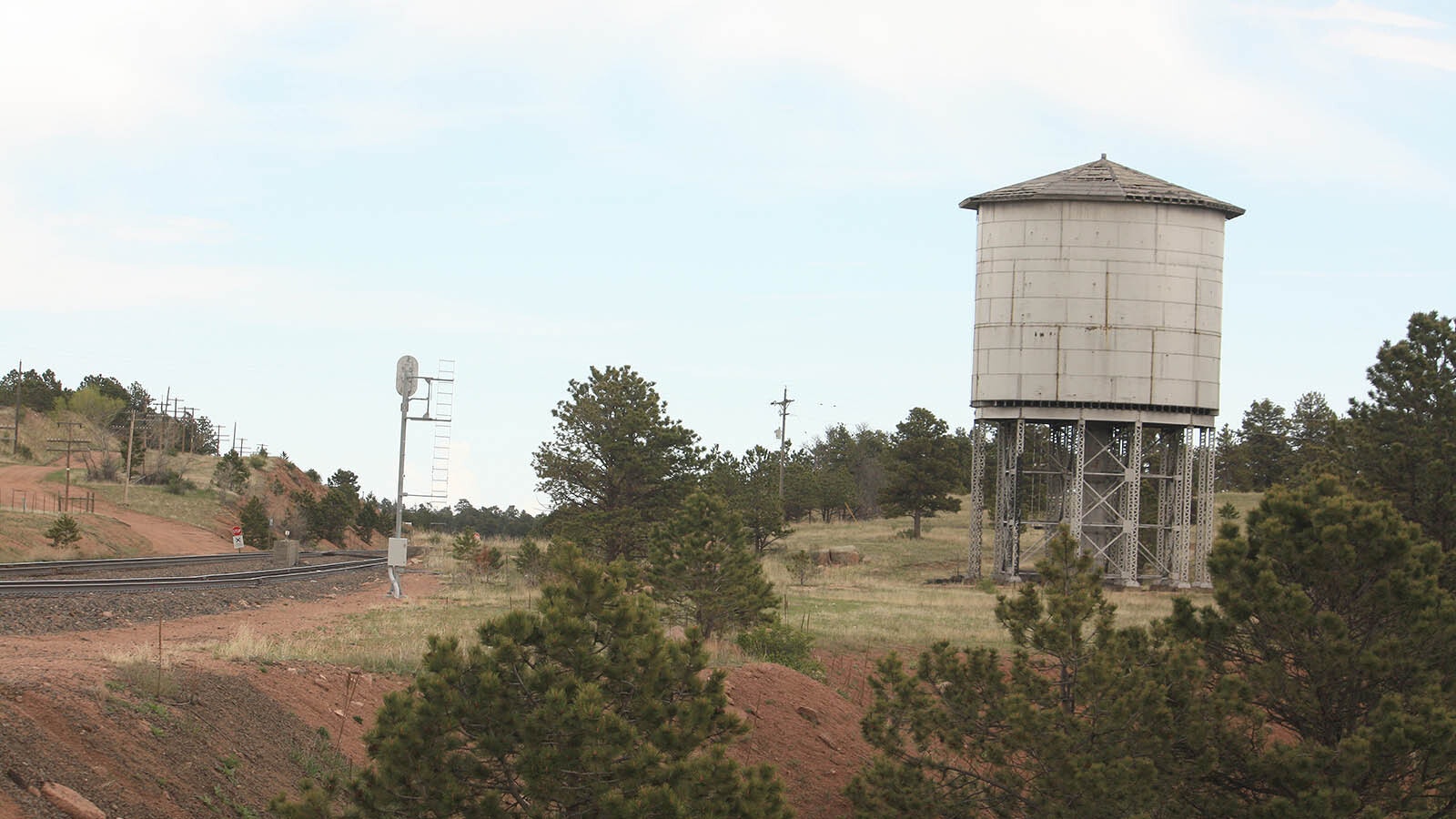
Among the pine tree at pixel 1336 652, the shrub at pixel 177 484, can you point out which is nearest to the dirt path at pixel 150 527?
the shrub at pixel 177 484


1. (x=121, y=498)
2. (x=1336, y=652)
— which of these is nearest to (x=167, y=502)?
(x=121, y=498)

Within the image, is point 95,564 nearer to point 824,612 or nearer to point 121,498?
point 824,612

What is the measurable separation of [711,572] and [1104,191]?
27.4m

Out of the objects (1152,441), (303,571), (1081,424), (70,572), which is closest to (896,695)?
(70,572)

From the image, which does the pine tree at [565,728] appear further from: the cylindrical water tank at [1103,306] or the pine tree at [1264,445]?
the pine tree at [1264,445]

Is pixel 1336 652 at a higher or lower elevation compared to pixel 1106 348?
lower

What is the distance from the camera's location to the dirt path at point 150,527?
55875mm

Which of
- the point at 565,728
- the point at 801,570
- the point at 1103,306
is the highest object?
the point at 1103,306

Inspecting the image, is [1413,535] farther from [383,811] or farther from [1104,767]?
[383,811]

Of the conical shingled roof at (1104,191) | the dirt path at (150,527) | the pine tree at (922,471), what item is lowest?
the dirt path at (150,527)

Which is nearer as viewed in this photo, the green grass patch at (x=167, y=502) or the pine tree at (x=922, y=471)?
the green grass patch at (x=167, y=502)

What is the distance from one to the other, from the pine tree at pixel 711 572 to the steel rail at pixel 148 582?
10535 millimetres

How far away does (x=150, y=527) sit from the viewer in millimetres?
60625

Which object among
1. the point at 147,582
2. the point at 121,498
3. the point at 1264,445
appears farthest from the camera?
the point at 1264,445
